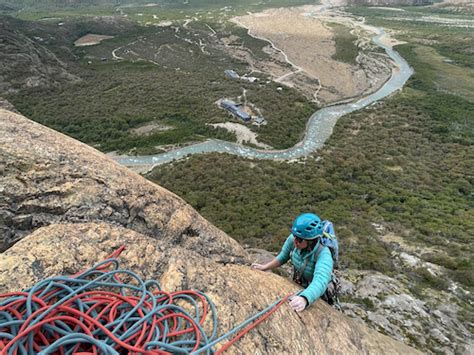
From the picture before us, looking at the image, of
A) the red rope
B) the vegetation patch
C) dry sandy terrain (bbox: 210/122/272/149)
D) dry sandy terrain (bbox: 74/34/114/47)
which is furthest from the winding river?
dry sandy terrain (bbox: 74/34/114/47)

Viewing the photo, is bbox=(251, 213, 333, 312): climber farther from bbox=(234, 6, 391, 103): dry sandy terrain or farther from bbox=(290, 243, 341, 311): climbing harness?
bbox=(234, 6, 391, 103): dry sandy terrain

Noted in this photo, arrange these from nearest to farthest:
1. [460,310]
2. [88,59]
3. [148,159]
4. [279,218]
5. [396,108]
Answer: [460,310] → [279,218] → [148,159] → [396,108] → [88,59]

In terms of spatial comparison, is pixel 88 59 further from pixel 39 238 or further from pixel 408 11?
pixel 408 11

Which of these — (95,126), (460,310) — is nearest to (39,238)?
(460,310)

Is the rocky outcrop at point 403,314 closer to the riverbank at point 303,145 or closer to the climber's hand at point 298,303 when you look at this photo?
the climber's hand at point 298,303

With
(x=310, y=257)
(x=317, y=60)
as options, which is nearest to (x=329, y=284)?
(x=310, y=257)

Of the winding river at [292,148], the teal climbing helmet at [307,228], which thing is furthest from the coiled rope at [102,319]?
the winding river at [292,148]

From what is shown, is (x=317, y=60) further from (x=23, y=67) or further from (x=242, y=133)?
(x=23, y=67)
